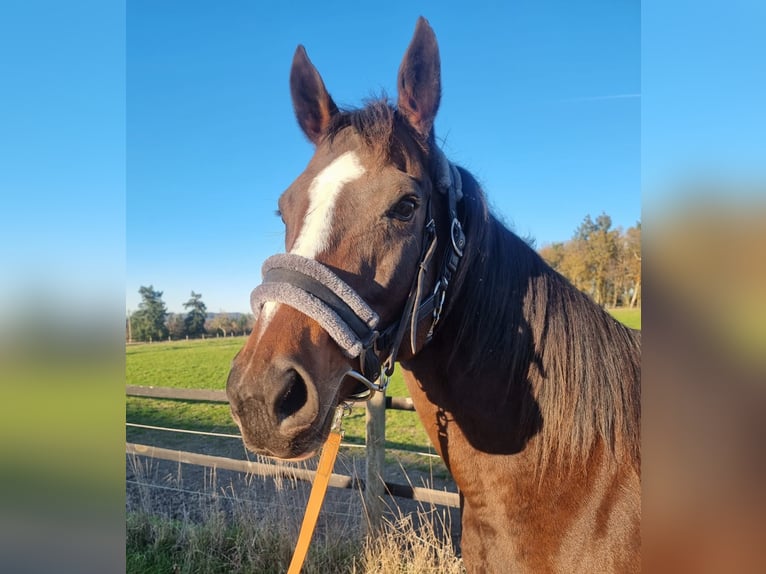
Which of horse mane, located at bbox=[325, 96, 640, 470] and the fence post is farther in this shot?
the fence post

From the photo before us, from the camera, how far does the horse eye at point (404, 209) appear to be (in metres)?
1.69

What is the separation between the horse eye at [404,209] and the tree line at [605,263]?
0.76m

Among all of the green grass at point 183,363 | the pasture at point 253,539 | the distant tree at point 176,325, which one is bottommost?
Result: the pasture at point 253,539

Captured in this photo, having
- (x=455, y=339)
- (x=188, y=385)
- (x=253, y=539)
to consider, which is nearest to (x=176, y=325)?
(x=188, y=385)

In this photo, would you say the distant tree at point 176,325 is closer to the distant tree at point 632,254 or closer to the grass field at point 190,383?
the grass field at point 190,383

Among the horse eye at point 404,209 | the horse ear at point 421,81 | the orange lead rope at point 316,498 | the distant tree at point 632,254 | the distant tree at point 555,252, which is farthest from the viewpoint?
the distant tree at point 555,252

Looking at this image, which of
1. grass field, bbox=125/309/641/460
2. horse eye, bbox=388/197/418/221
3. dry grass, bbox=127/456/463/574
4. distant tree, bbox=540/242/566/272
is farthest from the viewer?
grass field, bbox=125/309/641/460

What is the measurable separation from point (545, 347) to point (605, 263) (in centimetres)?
64

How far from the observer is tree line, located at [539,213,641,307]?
1.48 metres

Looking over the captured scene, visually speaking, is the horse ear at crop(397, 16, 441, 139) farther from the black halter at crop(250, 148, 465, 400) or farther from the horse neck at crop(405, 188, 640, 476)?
the horse neck at crop(405, 188, 640, 476)

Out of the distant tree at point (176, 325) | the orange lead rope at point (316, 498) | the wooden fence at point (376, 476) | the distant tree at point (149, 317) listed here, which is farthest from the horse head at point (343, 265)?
the distant tree at point (176, 325)

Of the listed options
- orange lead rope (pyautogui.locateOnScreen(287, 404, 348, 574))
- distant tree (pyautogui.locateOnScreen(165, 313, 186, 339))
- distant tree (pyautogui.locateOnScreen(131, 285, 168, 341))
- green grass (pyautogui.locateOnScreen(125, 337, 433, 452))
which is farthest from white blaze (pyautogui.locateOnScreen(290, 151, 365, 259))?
green grass (pyautogui.locateOnScreen(125, 337, 433, 452))
